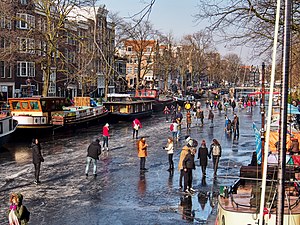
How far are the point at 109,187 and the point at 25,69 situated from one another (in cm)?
4081

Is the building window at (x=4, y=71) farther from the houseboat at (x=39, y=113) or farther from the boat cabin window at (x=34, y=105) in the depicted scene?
the boat cabin window at (x=34, y=105)

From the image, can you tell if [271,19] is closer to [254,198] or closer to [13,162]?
[254,198]

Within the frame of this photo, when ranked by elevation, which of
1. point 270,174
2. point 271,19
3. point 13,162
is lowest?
point 13,162

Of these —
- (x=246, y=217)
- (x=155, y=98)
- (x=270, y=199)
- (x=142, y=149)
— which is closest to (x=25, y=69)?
(x=155, y=98)

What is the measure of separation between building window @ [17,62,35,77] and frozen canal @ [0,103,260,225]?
92.6 ft

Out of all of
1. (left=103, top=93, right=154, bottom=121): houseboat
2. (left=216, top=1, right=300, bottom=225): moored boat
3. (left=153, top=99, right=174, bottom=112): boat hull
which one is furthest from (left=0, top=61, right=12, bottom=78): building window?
(left=216, top=1, right=300, bottom=225): moored boat

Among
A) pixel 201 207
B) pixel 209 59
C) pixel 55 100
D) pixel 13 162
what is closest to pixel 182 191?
pixel 201 207

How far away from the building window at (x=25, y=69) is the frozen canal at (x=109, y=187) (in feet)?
92.6

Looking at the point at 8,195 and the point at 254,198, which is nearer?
the point at 254,198

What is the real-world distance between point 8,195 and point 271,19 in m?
10.1

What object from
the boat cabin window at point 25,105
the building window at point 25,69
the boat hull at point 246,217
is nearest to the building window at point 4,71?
the building window at point 25,69

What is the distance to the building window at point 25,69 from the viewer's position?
173 feet

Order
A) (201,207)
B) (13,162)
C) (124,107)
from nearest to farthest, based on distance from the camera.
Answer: (201,207)
(13,162)
(124,107)

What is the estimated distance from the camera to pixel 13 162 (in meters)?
21.0
